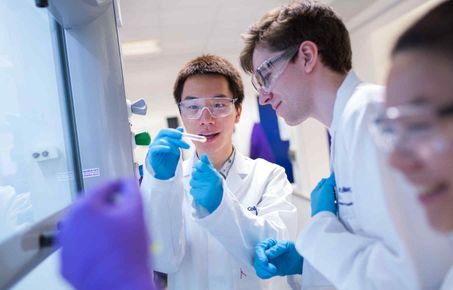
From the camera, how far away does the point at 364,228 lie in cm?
69

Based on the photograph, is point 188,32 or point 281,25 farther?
point 188,32

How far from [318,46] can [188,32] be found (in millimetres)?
3370

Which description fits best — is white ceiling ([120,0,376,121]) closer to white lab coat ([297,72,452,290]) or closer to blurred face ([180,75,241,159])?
blurred face ([180,75,241,159])

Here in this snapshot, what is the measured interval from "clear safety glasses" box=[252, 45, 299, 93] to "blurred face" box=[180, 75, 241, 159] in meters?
0.35

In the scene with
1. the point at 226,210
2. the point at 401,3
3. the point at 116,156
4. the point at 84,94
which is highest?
the point at 401,3

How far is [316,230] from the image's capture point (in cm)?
81

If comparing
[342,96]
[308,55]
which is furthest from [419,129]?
[308,55]

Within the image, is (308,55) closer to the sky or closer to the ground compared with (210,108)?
closer to the sky

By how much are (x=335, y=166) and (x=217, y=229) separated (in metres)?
0.46

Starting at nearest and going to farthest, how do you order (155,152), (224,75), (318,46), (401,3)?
(318,46), (155,152), (224,75), (401,3)

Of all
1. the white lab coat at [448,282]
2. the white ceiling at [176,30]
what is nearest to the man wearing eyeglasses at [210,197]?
the white lab coat at [448,282]

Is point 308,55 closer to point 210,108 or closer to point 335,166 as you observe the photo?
point 335,166

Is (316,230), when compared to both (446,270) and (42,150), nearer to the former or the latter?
(446,270)

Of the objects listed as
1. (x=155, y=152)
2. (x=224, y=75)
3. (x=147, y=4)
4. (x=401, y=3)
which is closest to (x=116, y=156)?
(x=155, y=152)
